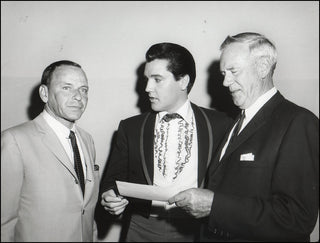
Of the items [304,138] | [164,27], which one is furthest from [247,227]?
[164,27]

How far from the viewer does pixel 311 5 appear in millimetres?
3324

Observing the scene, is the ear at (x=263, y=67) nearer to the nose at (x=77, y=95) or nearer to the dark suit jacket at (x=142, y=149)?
the dark suit jacket at (x=142, y=149)

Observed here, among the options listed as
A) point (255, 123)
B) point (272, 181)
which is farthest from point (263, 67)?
point (272, 181)

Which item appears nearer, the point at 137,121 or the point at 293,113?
the point at 293,113

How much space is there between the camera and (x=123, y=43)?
11.4 feet

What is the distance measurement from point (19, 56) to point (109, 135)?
1.43 metres

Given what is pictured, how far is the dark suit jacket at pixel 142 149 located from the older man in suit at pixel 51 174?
→ 1.22 ft

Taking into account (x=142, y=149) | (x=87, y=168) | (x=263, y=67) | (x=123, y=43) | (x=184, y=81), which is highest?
(x=123, y=43)

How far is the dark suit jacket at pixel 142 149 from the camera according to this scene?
2650mm

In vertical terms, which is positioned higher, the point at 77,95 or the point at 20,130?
the point at 77,95

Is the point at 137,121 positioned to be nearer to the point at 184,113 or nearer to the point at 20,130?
the point at 184,113

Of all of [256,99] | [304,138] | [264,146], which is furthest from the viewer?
[256,99]

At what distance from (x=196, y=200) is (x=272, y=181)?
0.48 meters

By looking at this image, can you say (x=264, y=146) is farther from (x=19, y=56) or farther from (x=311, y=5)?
(x=19, y=56)
